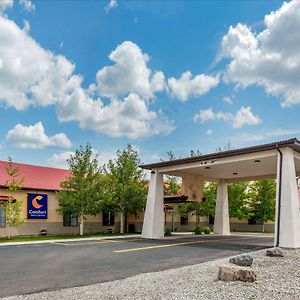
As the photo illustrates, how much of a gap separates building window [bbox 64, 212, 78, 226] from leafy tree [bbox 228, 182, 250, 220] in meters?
16.3

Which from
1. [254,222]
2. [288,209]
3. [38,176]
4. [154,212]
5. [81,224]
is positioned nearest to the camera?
[288,209]

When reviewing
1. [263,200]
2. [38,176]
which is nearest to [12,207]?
[38,176]

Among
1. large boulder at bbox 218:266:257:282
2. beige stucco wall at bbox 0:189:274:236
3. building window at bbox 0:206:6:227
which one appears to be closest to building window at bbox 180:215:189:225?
beige stucco wall at bbox 0:189:274:236

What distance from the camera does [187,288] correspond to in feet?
25.3

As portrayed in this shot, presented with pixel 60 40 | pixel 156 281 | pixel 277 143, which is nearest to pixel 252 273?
pixel 156 281

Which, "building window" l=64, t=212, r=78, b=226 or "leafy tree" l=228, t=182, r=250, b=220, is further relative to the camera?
"leafy tree" l=228, t=182, r=250, b=220

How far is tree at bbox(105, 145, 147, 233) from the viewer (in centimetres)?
2819

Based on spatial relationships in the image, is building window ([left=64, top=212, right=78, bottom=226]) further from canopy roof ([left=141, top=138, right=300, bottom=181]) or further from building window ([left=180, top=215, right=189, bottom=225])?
building window ([left=180, top=215, right=189, bottom=225])

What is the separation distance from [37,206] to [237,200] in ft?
66.4

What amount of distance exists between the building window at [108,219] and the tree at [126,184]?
3.83 feet

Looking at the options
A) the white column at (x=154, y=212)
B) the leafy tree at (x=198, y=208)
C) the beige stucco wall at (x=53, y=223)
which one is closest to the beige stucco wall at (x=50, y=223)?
the beige stucco wall at (x=53, y=223)

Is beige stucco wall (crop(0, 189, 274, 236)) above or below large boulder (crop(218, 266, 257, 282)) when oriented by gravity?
below

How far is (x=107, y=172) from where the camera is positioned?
96.9 ft

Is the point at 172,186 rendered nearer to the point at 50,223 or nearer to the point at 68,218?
the point at 68,218
